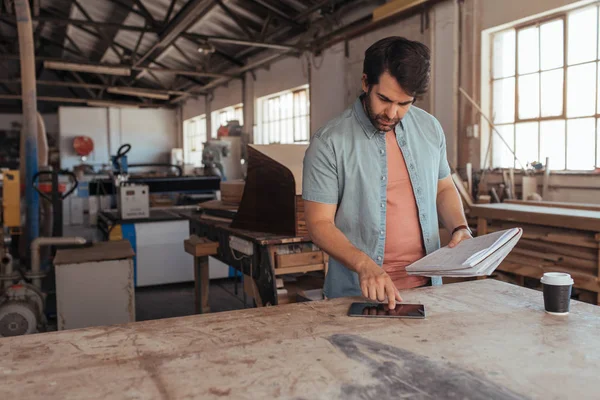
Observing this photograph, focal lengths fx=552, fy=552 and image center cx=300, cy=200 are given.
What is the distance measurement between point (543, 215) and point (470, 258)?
202cm

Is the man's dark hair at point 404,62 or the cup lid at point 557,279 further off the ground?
the man's dark hair at point 404,62

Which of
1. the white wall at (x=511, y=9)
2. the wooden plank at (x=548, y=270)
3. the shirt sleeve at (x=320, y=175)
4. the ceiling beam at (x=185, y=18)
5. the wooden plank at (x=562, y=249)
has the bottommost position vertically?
the wooden plank at (x=548, y=270)

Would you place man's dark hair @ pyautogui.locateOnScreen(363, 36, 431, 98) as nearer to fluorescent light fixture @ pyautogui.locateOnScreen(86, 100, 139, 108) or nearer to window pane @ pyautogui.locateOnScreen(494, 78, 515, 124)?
window pane @ pyautogui.locateOnScreen(494, 78, 515, 124)

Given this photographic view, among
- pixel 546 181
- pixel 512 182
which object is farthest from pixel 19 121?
pixel 546 181

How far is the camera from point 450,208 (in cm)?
196

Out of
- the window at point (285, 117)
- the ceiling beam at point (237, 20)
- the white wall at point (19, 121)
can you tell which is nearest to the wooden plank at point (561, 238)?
the window at point (285, 117)

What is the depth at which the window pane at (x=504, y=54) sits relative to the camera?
16.1ft

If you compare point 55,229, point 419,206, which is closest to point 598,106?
point 419,206

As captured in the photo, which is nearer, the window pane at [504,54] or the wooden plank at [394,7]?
the window pane at [504,54]

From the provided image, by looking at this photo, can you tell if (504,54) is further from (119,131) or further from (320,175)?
(119,131)

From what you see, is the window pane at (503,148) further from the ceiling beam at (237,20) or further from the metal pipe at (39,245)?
the ceiling beam at (237,20)

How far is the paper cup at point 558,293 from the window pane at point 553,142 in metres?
3.29

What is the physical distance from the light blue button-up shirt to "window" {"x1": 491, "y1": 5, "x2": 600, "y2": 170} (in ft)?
9.72

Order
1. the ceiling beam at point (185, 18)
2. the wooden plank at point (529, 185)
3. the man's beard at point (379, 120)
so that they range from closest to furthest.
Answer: the man's beard at point (379, 120), the wooden plank at point (529, 185), the ceiling beam at point (185, 18)
